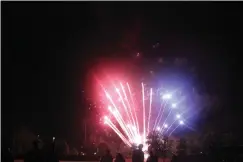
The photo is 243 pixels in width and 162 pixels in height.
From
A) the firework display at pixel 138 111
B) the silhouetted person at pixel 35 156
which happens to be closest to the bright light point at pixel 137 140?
the firework display at pixel 138 111

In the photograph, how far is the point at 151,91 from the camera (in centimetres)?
4419

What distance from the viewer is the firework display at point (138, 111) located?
4250 cm

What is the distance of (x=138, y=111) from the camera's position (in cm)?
4425

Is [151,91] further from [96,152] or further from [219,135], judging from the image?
[219,135]

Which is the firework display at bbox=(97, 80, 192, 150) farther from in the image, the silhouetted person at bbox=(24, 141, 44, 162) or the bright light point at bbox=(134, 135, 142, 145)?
the silhouetted person at bbox=(24, 141, 44, 162)

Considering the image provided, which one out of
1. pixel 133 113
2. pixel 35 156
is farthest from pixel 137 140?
pixel 35 156

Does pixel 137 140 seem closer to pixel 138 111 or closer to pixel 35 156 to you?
pixel 138 111

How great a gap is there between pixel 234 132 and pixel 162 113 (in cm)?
1556

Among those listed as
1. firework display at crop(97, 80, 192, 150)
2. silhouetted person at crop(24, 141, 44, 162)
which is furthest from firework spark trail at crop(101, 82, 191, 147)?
silhouetted person at crop(24, 141, 44, 162)

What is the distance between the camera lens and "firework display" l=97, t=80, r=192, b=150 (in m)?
42.5

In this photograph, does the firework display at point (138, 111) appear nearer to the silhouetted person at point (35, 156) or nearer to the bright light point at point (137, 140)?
the bright light point at point (137, 140)

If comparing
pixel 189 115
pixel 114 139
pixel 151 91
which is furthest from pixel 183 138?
pixel 151 91

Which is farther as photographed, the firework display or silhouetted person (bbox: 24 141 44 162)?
the firework display

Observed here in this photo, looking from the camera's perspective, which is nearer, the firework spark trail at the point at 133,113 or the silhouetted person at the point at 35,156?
the silhouetted person at the point at 35,156
